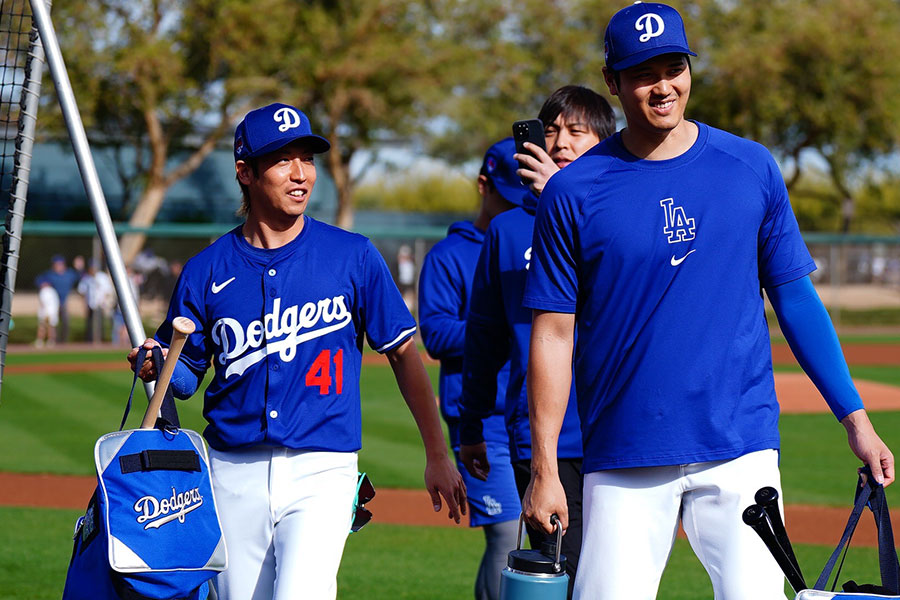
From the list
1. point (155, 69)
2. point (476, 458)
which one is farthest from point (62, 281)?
point (476, 458)

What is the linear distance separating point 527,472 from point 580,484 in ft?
0.72

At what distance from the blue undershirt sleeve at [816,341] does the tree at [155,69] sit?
1035 inches

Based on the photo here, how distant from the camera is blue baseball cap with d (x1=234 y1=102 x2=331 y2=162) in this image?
3.69m

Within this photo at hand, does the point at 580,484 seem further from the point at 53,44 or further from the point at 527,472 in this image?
the point at 53,44

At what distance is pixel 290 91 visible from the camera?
32.5 meters

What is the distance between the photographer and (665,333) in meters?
3.00

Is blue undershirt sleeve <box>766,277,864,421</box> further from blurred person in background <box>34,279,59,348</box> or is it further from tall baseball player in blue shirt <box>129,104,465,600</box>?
blurred person in background <box>34,279,59,348</box>

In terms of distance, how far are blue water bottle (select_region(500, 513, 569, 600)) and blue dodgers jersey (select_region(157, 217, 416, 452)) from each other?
954mm

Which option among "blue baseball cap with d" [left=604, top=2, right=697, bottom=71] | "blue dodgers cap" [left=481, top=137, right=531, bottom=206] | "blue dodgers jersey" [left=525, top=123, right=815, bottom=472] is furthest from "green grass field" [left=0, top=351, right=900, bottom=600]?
"blue baseball cap with d" [left=604, top=2, right=697, bottom=71]

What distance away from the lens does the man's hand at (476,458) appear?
14.0 feet

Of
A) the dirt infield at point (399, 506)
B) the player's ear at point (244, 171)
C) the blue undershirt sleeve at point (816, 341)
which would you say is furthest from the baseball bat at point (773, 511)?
the dirt infield at point (399, 506)

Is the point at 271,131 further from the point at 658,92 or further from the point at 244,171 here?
the point at 658,92

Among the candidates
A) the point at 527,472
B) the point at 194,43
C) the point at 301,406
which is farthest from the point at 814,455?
the point at 194,43

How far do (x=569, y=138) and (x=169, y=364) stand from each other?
1772mm
